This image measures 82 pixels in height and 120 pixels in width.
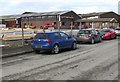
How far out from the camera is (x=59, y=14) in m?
85.9

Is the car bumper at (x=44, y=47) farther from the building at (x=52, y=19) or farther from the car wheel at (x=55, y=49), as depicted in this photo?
the building at (x=52, y=19)

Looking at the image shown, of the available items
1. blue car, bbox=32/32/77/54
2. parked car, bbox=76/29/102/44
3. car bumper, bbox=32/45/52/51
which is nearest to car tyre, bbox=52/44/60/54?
blue car, bbox=32/32/77/54

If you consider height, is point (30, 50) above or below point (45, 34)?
below

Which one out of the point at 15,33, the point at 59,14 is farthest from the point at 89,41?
the point at 59,14

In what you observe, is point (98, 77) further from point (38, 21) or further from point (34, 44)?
point (38, 21)

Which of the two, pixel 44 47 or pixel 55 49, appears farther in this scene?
pixel 55 49

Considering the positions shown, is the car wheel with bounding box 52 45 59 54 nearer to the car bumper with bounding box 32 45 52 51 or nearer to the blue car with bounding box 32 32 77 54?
the blue car with bounding box 32 32 77 54

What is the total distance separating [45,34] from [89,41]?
8593mm

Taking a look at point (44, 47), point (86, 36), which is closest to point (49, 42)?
point (44, 47)

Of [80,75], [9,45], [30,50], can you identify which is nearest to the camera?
[80,75]

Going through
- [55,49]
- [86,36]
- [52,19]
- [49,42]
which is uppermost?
[52,19]

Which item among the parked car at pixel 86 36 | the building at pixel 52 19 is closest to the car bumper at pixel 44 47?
the parked car at pixel 86 36

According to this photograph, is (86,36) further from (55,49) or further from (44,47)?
(44,47)

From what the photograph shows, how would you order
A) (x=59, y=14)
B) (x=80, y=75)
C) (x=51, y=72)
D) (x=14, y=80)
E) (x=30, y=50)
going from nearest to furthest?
(x=14, y=80) < (x=80, y=75) < (x=51, y=72) < (x=30, y=50) < (x=59, y=14)
